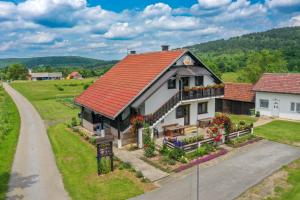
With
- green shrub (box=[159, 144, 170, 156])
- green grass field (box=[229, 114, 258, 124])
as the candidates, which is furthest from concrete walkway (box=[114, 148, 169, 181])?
green grass field (box=[229, 114, 258, 124])

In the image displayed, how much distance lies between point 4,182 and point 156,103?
40.5 ft

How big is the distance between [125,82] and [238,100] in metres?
17.0

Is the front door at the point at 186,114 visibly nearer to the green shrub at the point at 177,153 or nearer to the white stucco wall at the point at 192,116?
the white stucco wall at the point at 192,116

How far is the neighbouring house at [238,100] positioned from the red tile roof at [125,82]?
45.4 ft

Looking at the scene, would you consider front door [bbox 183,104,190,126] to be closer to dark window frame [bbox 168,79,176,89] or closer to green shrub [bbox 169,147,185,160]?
dark window frame [bbox 168,79,176,89]

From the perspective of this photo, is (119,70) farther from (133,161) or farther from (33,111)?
(33,111)

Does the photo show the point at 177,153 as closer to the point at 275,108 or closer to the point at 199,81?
the point at 199,81

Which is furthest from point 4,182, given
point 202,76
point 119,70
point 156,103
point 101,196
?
point 202,76

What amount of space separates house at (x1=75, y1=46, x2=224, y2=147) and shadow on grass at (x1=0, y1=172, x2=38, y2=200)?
6.74 meters

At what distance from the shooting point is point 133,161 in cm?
1711

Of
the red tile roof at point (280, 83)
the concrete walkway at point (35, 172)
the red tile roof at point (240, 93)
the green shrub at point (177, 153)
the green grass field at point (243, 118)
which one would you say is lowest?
the concrete walkway at point (35, 172)

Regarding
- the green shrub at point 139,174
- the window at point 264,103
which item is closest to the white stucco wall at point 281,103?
the window at point 264,103

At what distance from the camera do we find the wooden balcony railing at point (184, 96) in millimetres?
20375

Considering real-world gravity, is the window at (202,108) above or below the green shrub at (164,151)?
above
